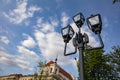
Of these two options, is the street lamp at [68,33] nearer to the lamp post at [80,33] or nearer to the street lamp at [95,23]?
the lamp post at [80,33]

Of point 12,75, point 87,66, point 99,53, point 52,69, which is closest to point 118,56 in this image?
point 99,53

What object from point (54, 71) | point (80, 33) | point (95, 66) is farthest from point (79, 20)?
point (54, 71)

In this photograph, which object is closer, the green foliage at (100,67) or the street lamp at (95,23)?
the street lamp at (95,23)

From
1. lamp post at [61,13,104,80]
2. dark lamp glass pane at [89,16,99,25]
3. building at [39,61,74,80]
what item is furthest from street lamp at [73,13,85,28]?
building at [39,61,74,80]

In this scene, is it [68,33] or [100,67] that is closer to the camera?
[68,33]

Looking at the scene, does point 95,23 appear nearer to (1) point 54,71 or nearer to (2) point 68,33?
(2) point 68,33

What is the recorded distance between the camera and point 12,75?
7212 centimetres

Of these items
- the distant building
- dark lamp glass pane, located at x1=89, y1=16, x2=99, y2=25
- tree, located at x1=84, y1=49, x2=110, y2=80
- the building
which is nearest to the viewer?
dark lamp glass pane, located at x1=89, y1=16, x2=99, y2=25

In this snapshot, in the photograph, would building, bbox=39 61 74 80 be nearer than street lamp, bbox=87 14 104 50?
No

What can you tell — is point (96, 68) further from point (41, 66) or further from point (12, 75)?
point (12, 75)

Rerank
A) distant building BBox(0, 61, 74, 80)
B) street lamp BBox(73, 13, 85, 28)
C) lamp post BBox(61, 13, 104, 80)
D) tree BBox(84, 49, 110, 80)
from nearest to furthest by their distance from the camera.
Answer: lamp post BBox(61, 13, 104, 80) < street lamp BBox(73, 13, 85, 28) < tree BBox(84, 49, 110, 80) < distant building BBox(0, 61, 74, 80)

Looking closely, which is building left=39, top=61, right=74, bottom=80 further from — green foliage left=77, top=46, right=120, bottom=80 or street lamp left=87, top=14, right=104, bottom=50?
street lamp left=87, top=14, right=104, bottom=50

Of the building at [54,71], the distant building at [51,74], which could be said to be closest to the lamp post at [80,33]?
the distant building at [51,74]

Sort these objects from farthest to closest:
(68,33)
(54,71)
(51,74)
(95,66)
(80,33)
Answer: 1. (54,71)
2. (51,74)
3. (95,66)
4. (68,33)
5. (80,33)
